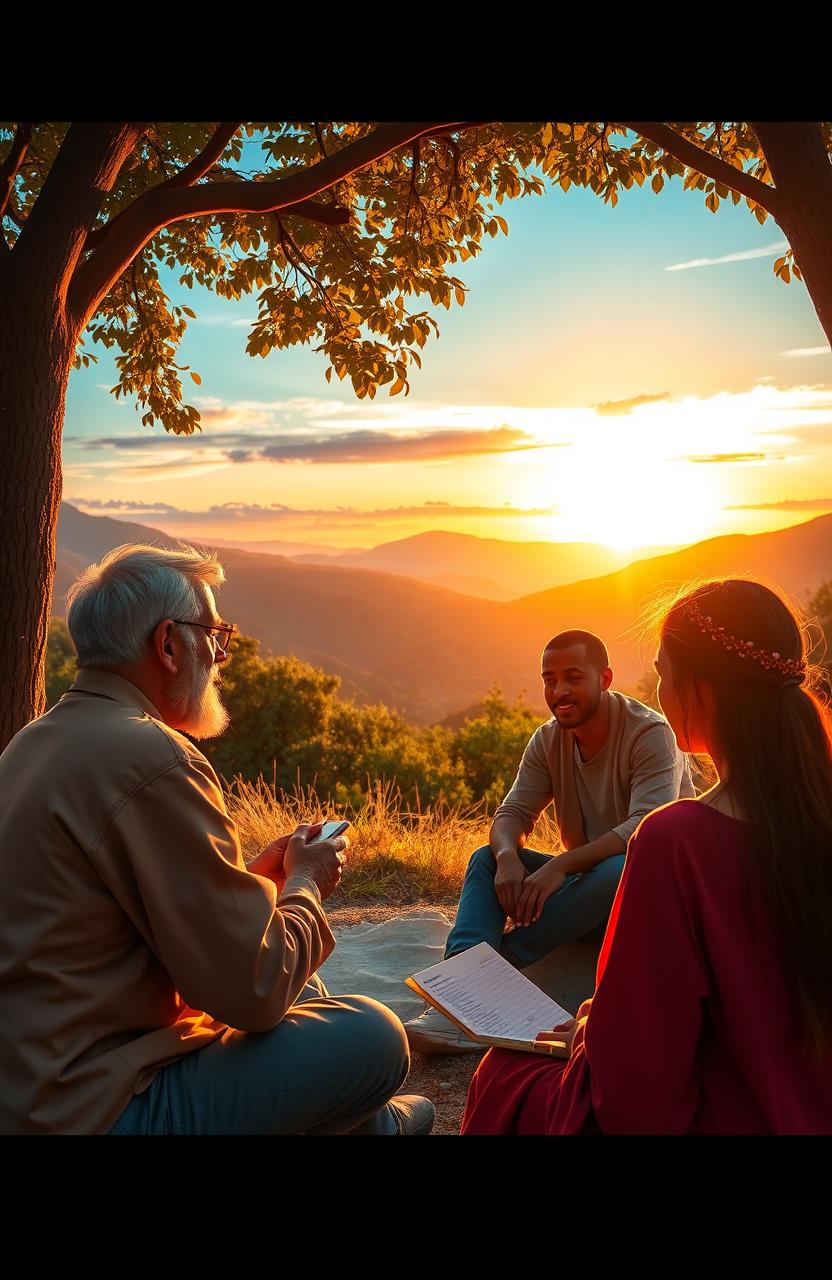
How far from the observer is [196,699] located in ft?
8.09

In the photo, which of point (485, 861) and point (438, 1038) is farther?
point (485, 861)

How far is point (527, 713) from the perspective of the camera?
1975 centimetres

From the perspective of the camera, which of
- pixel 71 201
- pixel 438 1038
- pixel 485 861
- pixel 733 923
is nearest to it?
pixel 733 923

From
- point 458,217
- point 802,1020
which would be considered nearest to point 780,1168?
point 802,1020

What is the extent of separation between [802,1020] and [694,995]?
0.19 m

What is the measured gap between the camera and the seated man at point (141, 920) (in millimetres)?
→ 2094

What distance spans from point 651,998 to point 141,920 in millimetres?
1014

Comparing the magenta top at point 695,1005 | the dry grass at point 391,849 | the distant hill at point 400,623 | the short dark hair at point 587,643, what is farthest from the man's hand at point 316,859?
the distant hill at point 400,623

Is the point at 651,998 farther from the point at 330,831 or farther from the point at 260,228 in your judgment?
the point at 260,228

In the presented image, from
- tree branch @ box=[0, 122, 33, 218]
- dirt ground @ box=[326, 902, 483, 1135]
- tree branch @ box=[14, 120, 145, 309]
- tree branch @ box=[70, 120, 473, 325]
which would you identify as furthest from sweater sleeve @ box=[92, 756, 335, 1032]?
tree branch @ box=[0, 122, 33, 218]

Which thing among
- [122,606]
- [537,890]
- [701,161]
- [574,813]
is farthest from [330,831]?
[701,161]

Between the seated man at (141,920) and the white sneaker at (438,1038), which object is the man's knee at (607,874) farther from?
the seated man at (141,920)

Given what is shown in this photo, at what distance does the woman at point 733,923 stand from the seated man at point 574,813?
2299mm

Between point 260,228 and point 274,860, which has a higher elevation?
point 260,228
